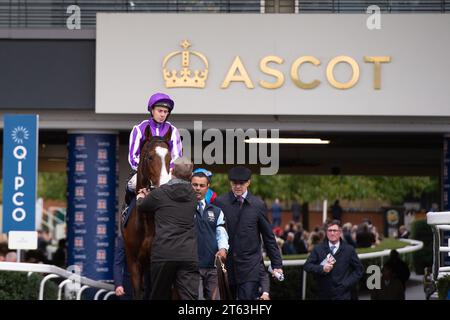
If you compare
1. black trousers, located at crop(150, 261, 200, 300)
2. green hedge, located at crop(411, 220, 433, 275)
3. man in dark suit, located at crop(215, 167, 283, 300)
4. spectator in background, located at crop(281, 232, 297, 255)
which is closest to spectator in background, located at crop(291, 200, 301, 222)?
green hedge, located at crop(411, 220, 433, 275)

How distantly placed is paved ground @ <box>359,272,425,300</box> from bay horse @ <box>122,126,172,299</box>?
10.6m

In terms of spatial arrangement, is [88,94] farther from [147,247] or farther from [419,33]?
[147,247]

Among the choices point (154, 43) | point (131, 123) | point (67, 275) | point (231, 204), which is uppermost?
point (154, 43)

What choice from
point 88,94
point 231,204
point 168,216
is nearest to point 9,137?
point 88,94

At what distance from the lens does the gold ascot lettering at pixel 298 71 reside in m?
A: 17.5

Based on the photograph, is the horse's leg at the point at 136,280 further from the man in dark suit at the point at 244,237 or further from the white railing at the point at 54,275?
the man in dark suit at the point at 244,237

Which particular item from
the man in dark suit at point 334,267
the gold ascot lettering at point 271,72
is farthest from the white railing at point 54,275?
the gold ascot lettering at point 271,72

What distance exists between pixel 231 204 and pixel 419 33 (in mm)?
6055

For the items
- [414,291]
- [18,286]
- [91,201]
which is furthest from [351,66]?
[414,291]

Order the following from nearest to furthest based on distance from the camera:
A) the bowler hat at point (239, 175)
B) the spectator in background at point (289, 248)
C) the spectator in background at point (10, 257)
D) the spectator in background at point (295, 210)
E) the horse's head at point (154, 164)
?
the horse's head at point (154, 164)
the bowler hat at point (239, 175)
the spectator in background at point (10, 257)
the spectator in background at point (289, 248)
the spectator in background at point (295, 210)

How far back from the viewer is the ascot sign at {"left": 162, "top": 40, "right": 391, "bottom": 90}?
17516mm

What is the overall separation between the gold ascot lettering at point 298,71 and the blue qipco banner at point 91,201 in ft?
7.74

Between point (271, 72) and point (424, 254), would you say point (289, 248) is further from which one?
point (271, 72)

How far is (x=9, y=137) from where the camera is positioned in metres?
15.4
